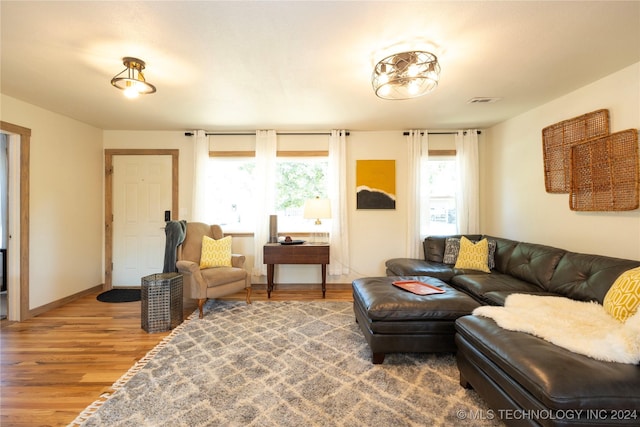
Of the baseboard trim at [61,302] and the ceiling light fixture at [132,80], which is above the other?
the ceiling light fixture at [132,80]

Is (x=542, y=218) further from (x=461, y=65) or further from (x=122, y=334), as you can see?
(x=122, y=334)

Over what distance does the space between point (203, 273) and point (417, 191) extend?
116 inches

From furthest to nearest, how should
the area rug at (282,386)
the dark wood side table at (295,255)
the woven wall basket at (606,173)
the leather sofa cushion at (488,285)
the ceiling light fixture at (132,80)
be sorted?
the dark wood side table at (295,255) < the leather sofa cushion at (488,285) < the woven wall basket at (606,173) < the ceiling light fixture at (132,80) < the area rug at (282,386)

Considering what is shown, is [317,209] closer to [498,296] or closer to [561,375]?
[498,296]

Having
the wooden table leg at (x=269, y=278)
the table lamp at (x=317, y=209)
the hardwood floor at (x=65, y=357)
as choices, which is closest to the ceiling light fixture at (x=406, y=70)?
the table lamp at (x=317, y=209)

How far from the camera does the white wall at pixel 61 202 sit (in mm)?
3102

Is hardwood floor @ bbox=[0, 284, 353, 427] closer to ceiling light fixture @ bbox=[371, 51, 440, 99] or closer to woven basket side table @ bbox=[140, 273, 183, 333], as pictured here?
woven basket side table @ bbox=[140, 273, 183, 333]

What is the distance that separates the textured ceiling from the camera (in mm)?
1620

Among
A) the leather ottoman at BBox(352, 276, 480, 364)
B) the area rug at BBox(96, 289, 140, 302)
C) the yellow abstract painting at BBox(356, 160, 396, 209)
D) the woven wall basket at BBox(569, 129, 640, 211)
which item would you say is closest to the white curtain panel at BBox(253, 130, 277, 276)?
the yellow abstract painting at BBox(356, 160, 396, 209)

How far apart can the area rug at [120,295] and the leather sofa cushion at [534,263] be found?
14.6 ft

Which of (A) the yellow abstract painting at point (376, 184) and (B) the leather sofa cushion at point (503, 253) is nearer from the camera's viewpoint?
(B) the leather sofa cushion at point (503, 253)

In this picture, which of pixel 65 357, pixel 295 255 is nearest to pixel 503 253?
pixel 295 255

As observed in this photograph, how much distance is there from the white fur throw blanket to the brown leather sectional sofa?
0.16ft

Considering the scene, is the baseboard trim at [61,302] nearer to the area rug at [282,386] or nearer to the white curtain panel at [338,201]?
the area rug at [282,386]
